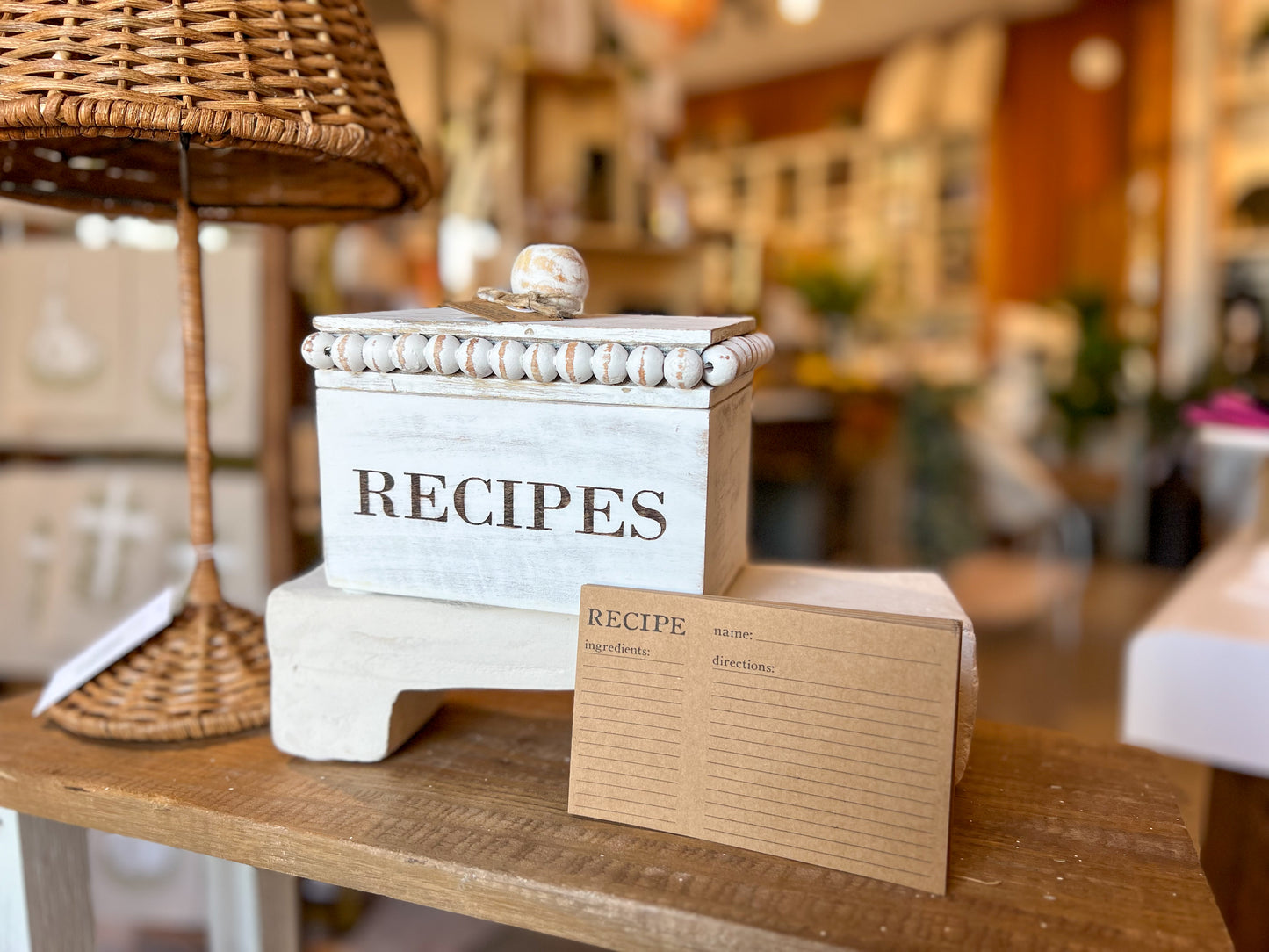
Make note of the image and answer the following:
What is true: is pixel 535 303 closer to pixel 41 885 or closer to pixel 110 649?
pixel 110 649

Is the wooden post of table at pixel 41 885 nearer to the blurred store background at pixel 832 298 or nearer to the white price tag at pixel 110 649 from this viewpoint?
the white price tag at pixel 110 649

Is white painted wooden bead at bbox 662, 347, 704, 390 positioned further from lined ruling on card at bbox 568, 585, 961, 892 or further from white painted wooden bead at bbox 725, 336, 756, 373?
lined ruling on card at bbox 568, 585, 961, 892

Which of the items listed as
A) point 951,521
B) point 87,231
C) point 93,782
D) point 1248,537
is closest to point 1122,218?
point 951,521

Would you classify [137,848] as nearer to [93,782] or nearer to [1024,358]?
[93,782]

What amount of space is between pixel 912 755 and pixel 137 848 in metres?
1.47

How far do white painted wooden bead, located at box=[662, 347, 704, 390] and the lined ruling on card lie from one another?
0.14 m

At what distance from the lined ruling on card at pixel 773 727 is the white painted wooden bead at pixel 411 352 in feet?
0.62

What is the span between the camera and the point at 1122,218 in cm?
514

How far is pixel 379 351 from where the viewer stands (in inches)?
25.5

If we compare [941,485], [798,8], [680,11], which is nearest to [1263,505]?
[941,485]

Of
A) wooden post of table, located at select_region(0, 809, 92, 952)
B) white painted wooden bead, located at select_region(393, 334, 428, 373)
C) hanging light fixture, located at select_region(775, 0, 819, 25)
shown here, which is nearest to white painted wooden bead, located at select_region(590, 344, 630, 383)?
white painted wooden bead, located at select_region(393, 334, 428, 373)

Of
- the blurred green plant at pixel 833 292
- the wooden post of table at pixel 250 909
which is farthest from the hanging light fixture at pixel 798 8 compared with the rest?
the wooden post of table at pixel 250 909

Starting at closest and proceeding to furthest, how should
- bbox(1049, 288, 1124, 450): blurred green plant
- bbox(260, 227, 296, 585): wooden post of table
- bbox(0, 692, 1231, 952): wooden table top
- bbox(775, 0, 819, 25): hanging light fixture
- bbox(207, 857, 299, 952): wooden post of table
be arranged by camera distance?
bbox(0, 692, 1231, 952): wooden table top
bbox(207, 857, 299, 952): wooden post of table
bbox(260, 227, 296, 585): wooden post of table
bbox(1049, 288, 1124, 450): blurred green plant
bbox(775, 0, 819, 25): hanging light fixture

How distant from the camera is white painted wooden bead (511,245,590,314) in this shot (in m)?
0.69
